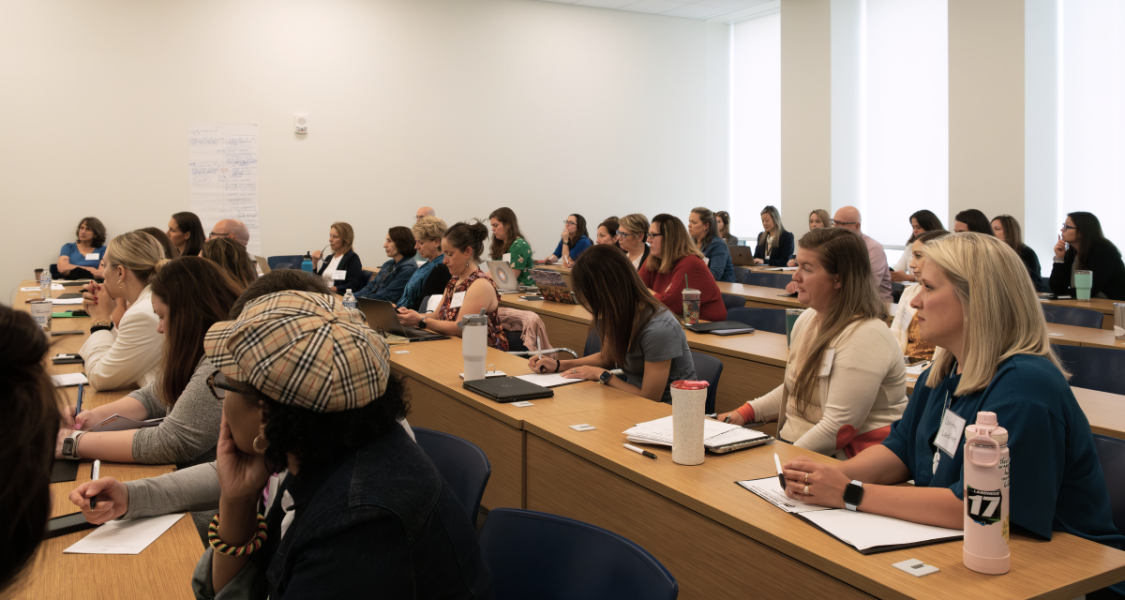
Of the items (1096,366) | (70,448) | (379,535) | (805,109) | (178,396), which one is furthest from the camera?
(805,109)

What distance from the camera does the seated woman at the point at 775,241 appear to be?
9562mm

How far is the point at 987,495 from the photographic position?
4.40 feet

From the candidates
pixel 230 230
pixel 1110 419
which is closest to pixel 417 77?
pixel 230 230

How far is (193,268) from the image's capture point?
218 centimetres

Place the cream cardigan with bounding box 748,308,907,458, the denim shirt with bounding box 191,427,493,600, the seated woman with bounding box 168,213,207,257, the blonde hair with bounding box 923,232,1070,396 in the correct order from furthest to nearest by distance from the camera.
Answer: the seated woman with bounding box 168,213,207,257 → the cream cardigan with bounding box 748,308,907,458 → the blonde hair with bounding box 923,232,1070,396 → the denim shirt with bounding box 191,427,493,600

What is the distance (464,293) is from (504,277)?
209 centimetres

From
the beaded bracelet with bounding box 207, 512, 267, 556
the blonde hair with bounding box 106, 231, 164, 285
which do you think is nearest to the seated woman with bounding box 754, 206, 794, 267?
the blonde hair with bounding box 106, 231, 164, 285

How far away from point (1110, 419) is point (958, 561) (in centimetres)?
139

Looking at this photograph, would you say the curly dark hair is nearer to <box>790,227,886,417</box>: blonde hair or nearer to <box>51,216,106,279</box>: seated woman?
<box>790,227,886,417</box>: blonde hair

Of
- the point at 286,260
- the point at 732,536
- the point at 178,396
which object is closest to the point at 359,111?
the point at 286,260

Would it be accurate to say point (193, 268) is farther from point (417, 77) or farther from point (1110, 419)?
point (417, 77)

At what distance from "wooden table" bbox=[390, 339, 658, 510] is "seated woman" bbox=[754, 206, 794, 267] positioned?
21.9 feet

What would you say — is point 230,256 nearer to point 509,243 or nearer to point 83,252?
point 509,243

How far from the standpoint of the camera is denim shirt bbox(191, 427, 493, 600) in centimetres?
108
